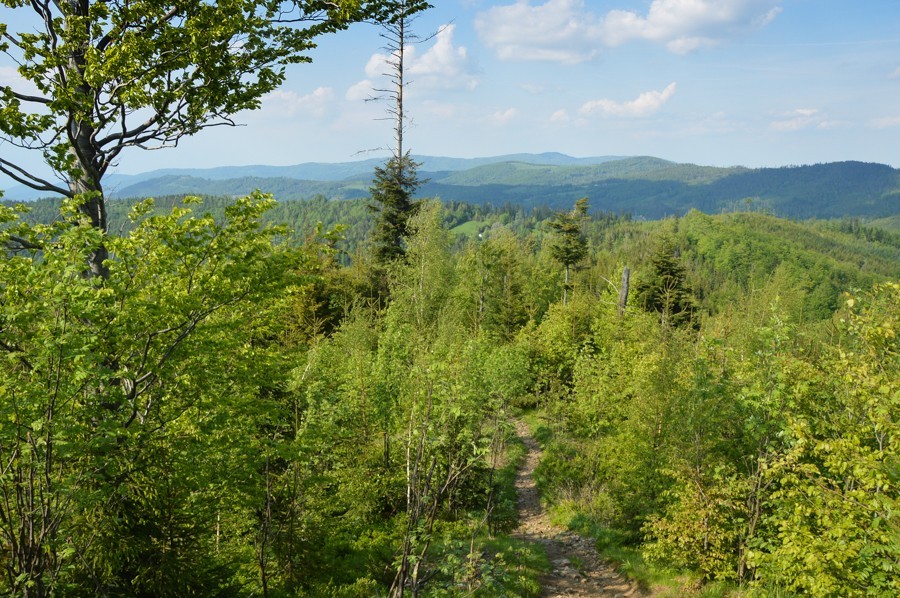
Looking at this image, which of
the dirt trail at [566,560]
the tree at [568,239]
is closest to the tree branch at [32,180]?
the dirt trail at [566,560]

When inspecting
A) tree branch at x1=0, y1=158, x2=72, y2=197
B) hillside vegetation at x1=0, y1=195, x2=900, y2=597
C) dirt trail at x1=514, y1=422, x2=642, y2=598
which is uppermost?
tree branch at x1=0, y1=158, x2=72, y2=197

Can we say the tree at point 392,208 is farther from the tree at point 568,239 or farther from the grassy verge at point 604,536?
the grassy verge at point 604,536

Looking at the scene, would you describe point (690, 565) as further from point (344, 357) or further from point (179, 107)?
point (179, 107)

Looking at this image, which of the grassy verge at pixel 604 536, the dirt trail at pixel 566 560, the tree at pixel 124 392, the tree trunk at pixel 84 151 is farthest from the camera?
the dirt trail at pixel 566 560

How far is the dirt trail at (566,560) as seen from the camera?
1191 centimetres

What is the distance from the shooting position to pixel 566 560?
13.5 meters

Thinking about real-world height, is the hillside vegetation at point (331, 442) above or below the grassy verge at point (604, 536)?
above

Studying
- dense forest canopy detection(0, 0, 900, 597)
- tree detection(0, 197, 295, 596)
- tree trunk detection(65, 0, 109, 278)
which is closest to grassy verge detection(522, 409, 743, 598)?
dense forest canopy detection(0, 0, 900, 597)

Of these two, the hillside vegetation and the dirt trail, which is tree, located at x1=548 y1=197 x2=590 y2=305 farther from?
the dirt trail

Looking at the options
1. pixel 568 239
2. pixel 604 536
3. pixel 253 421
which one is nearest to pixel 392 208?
pixel 568 239

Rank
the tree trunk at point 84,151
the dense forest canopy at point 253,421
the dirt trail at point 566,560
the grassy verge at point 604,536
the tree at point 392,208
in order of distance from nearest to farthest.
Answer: the dense forest canopy at point 253,421 < the tree trunk at point 84,151 < the grassy verge at point 604,536 < the dirt trail at point 566,560 < the tree at point 392,208

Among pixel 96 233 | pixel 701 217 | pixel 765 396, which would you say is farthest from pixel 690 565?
pixel 701 217

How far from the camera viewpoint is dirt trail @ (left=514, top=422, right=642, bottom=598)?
11.9 m

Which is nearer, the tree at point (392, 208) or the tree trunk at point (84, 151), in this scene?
the tree trunk at point (84, 151)
